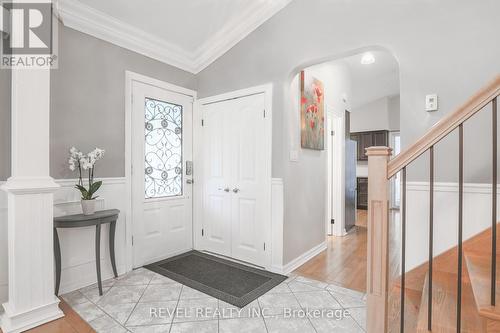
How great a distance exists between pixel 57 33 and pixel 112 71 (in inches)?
21.3

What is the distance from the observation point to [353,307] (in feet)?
7.38

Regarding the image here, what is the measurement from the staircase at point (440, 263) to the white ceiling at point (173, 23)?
7.52 ft

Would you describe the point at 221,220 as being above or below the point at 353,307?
above

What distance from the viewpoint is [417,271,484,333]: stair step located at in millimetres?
1417

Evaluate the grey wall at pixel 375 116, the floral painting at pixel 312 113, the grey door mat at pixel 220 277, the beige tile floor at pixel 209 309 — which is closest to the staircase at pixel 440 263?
the beige tile floor at pixel 209 309

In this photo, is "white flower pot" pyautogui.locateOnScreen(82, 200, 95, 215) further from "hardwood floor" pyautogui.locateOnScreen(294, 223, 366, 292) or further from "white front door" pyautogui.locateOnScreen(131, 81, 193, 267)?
"hardwood floor" pyautogui.locateOnScreen(294, 223, 366, 292)

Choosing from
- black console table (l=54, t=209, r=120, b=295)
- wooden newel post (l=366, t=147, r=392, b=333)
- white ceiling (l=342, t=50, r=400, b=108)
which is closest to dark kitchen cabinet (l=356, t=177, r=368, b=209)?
white ceiling (l=342, t=50, r=400, b=108)

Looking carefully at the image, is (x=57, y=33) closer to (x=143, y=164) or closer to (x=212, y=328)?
(x=143, y=164)

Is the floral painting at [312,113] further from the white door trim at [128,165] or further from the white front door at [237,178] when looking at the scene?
the white door trim at [128,165]

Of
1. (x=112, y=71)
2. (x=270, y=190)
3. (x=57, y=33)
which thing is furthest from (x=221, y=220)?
(x=57, y=33)

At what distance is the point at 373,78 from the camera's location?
5.61 m

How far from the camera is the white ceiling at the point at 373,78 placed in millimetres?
4585

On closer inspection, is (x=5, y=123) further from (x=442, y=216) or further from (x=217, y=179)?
(x=442, y=216)

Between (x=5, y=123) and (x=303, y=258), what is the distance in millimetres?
3258
